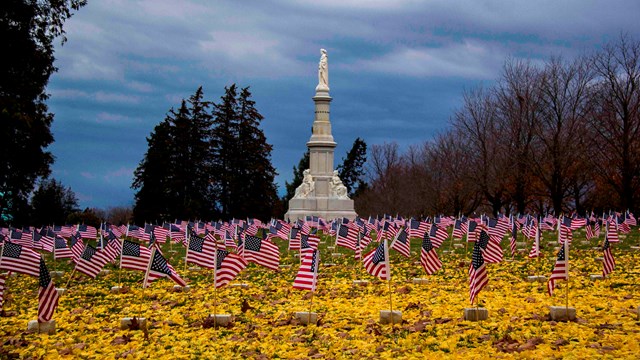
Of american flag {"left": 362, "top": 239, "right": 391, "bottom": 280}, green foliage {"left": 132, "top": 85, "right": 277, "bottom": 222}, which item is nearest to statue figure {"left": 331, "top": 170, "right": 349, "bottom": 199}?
green foliage {"left": 132, "top": 85, "right": 277, "bottom": 222}

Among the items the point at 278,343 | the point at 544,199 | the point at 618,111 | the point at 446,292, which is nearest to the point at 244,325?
the point at 278,343

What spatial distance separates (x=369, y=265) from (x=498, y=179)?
4160cm

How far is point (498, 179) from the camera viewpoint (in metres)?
53.9

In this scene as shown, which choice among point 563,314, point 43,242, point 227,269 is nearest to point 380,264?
point 227,269

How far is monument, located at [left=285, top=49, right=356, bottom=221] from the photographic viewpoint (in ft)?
186

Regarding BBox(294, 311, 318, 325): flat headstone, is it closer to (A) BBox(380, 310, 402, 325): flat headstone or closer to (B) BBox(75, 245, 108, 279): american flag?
(A) BBox(380, 310, 402, 325): flat headstone

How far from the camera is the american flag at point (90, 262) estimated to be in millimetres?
16812

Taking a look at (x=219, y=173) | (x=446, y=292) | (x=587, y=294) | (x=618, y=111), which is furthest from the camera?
(x=219, y=173)

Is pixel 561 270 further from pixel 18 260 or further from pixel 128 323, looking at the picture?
pixel 18 260

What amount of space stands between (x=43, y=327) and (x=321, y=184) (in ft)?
145

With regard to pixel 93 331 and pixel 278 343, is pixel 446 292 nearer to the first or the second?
pixel 278 343

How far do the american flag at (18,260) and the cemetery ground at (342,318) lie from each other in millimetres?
821

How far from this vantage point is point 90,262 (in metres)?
16.9

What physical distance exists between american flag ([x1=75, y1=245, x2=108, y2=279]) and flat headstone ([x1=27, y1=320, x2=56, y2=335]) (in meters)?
3.13
